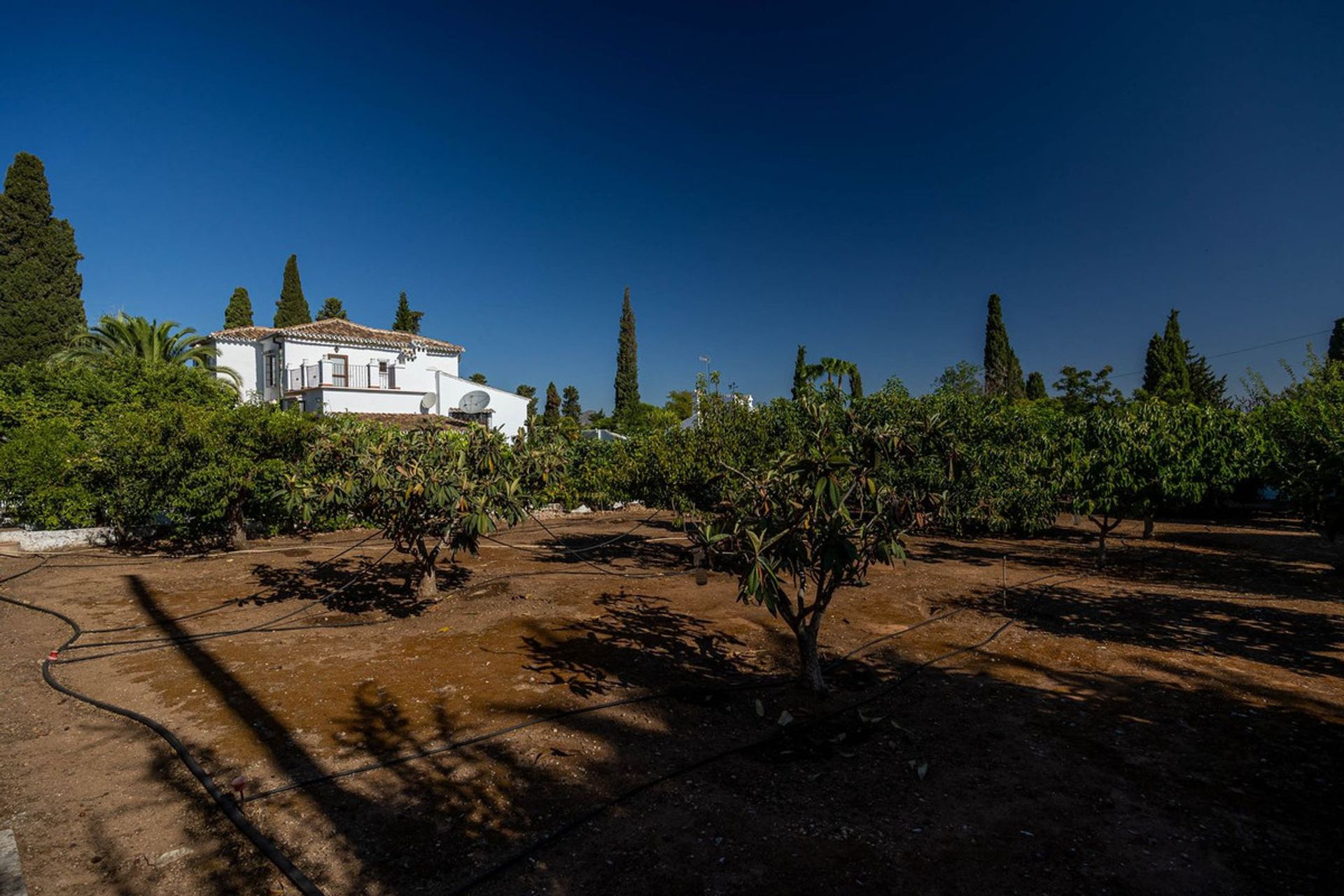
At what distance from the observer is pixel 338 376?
107 feet

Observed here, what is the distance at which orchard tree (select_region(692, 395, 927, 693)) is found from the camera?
589 cm

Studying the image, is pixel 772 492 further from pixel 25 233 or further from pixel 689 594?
pixel 25 233

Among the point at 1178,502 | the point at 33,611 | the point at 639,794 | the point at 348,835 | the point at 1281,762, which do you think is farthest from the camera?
the point at 1178,502

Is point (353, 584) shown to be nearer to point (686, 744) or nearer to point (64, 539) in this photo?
point (686, 744)

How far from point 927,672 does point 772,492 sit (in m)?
3.58

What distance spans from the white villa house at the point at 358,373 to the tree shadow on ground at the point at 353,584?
16197mm

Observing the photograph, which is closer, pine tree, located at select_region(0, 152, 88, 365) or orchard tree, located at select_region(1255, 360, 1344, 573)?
orchard tree, located at select_region(1255, 360, 1344, 573)

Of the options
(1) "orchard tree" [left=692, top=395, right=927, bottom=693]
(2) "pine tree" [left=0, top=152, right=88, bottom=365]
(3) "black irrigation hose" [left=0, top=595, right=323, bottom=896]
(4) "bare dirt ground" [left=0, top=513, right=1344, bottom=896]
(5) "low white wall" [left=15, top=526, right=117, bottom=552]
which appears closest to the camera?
(3) "black irrigation hose" [left=0, top=595, right=323, bottom=896]

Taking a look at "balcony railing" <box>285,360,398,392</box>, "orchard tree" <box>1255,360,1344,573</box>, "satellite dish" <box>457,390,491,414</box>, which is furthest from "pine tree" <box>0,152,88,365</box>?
"orchard tree" <box>1255,360,1344,573</box>

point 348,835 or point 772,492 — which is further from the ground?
point 772,492

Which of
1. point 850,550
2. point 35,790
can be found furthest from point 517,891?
point 35,790

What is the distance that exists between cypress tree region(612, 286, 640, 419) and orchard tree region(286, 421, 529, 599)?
1913 inches

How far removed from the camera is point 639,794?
5.11 meters

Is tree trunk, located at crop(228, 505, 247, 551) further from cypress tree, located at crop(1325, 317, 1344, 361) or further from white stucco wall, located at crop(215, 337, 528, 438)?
cypress tree, located at crop(1325, 317, 1344, 361)
